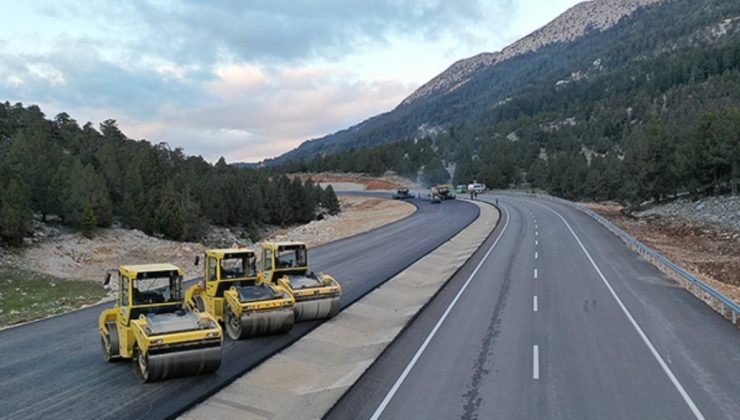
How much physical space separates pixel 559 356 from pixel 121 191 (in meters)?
54.5

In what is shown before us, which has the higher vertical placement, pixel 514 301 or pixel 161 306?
pixel 161 306

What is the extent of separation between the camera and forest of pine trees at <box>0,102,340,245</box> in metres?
46.0

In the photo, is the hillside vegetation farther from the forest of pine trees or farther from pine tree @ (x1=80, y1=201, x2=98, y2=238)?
pine tree @ (x1=80, y1=201, x2=98, y2=238)

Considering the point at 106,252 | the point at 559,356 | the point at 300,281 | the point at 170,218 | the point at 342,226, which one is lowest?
the point at 106,252

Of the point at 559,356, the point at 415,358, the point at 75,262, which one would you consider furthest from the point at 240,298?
the point at 75,262

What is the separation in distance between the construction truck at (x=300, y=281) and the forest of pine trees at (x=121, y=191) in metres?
24.6

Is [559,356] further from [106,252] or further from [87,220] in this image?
[87,220]

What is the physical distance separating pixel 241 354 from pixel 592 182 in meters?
104

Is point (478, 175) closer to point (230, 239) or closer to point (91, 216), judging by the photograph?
point (230, 239)

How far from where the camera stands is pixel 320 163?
173000mm

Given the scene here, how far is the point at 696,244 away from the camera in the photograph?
1852 inches

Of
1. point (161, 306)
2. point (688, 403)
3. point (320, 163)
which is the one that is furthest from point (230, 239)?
point (320, 163)

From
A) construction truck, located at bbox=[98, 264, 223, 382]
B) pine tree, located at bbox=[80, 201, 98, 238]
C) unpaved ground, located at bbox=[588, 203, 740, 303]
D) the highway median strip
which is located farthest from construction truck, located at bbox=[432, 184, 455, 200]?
construction truck, located at bbox=[98, 264, 223, 382]

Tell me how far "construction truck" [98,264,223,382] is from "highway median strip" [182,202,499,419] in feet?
3.50
